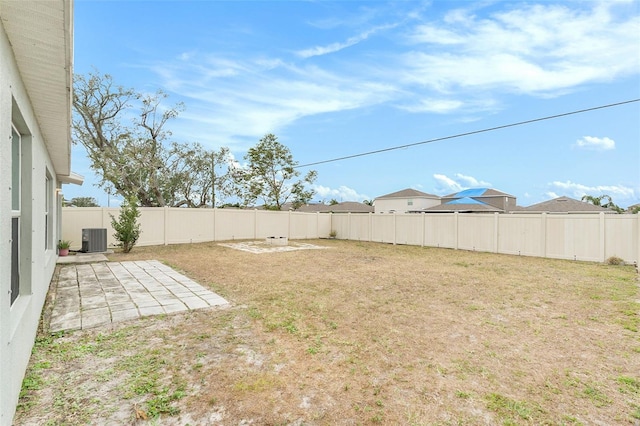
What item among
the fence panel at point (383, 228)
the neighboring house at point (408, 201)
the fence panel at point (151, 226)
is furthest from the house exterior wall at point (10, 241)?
the neighboring house at point (408, 201)

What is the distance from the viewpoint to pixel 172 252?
10836 mm

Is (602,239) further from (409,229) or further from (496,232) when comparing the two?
(409,229)

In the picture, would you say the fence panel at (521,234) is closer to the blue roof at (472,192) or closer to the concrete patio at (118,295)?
the concrete patio at (118,295)

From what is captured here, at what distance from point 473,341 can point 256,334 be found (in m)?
2.51

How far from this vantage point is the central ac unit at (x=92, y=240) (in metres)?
10.1

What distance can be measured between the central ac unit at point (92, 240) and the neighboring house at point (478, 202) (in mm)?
23558

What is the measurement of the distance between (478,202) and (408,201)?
27.9 ft

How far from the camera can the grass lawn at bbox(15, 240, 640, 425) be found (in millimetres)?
2131

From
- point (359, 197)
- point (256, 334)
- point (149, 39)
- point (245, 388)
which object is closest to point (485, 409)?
point (245, 388)

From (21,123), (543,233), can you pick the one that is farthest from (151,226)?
(543,233)

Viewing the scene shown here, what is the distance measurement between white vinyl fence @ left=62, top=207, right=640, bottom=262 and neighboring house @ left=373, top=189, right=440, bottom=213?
1753cm

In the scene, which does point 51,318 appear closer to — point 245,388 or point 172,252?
point 245,388

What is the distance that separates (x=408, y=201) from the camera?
33531mm

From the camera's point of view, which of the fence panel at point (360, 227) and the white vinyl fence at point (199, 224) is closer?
the white vinyl fence at point (199, 224)
